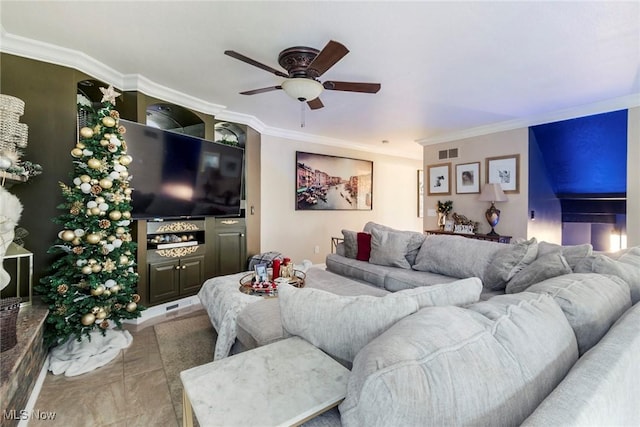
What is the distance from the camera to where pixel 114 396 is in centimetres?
191

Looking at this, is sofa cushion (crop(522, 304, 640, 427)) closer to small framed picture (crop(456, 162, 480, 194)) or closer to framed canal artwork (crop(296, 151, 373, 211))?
small framed picture (crop(456, 162, 480, 194))

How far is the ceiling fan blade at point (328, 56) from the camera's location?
6.08 feet

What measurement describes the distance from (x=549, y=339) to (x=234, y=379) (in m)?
0.94

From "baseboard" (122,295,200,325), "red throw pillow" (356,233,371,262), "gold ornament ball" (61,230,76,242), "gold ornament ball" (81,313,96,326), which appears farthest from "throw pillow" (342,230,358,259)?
"gold ornament ball" (61,230,76,242)

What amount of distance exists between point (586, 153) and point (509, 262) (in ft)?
9.19

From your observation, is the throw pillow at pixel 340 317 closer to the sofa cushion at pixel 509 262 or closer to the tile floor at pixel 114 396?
the tile floor at pixel 114 396

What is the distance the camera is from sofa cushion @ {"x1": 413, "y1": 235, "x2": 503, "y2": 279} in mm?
2713

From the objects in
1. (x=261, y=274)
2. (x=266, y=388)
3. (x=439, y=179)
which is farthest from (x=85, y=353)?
(x=439, y=179)

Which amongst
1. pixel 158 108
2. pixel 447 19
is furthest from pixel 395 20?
pixel 158 108

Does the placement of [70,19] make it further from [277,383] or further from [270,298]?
[277,383]

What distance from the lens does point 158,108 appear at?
11.6 ft

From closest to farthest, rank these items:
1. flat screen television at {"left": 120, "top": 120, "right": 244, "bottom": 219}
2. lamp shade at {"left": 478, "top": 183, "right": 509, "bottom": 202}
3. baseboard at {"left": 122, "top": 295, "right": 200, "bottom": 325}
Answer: flat screen television at {"left": 120, "top": 120, "right": 244, "bottom": 219} → baseboard at {"left": 122, "top": 295, "right": 200, "bottom": 325} → lamp shade at {"left": 478, "top": 183, "right": 509, "bottom": 202}

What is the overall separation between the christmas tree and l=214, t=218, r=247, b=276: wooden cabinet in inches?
57.4

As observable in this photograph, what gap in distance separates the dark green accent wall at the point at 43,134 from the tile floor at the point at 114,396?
3.45 ft
